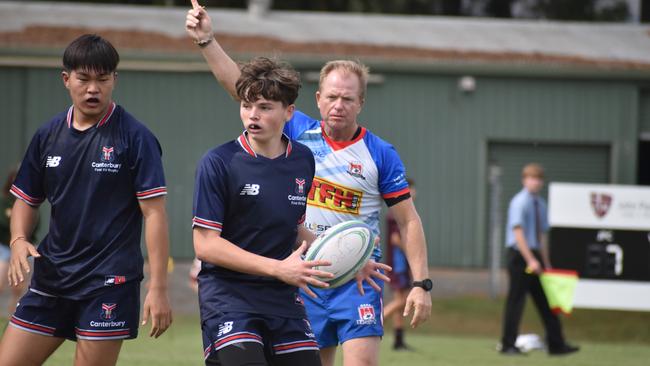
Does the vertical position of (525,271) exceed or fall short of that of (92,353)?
it exceeds it

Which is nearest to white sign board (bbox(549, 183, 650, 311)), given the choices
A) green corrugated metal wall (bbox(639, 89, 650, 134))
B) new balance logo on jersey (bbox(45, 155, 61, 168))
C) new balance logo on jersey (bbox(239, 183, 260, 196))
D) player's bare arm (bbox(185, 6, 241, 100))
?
player's bare arm (bbox(185, 6, 241, 100))

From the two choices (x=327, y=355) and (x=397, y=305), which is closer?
(x=327, y=355)

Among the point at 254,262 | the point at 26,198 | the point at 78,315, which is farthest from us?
the point at 26,198

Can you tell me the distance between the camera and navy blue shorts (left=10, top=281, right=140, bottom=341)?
532 cm

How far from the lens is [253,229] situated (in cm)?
507

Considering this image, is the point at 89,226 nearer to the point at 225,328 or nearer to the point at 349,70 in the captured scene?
the point at 225,328

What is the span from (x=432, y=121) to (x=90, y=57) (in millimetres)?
20297

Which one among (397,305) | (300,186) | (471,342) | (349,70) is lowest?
(471,342)

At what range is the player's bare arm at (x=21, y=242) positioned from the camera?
5.37 metres

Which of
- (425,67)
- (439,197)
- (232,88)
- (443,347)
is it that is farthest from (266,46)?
(232,88)

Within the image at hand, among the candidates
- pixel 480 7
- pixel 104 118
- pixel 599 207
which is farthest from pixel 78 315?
pixel 480 7

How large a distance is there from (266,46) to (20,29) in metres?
5.74

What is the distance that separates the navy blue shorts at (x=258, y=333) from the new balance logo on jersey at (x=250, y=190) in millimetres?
547

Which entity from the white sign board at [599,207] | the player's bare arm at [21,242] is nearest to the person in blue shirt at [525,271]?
the white sign board at [599,207]
